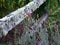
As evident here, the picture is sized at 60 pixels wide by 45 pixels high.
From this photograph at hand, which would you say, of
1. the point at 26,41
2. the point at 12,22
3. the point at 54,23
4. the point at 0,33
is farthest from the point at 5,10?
the point at 0,33

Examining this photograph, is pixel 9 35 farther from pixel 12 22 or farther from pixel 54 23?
pixel 54 23

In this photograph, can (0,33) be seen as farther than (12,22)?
No

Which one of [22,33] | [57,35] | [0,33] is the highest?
[0,33]

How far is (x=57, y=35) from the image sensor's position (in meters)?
4.48

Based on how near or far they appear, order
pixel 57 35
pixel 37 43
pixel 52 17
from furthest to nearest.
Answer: pixel 52 17 < pixel 57 35 < pixel 37 43

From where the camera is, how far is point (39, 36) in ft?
12.8

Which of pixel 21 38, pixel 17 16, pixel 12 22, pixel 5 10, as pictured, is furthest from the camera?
pixel 5 10

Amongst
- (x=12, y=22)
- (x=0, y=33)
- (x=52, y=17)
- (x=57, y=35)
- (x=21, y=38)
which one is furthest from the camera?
(x=52, y=17)

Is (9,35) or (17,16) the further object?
(9,35)

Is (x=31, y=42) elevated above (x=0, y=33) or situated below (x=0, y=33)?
below

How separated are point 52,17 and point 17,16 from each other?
1.96 meters

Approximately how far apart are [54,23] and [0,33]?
85.9 inches

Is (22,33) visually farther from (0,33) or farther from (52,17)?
(52,17)

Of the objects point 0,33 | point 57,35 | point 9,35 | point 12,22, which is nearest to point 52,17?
point 57,35
